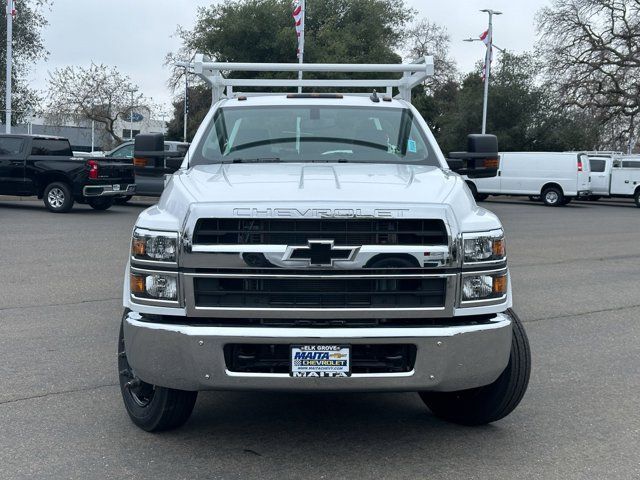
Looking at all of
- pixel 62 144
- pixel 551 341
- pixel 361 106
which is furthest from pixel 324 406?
pixel 62 144

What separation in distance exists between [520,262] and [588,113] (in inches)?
1420

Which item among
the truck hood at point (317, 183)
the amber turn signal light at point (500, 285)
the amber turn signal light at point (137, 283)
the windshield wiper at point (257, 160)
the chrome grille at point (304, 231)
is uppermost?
the windshield wiper at point (257, 160)

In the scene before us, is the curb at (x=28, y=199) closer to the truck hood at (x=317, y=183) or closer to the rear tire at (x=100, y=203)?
the rear tire at (x=100, y=203)

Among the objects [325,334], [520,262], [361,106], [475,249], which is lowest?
[520,262]

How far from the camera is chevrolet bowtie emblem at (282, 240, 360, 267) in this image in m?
4.48

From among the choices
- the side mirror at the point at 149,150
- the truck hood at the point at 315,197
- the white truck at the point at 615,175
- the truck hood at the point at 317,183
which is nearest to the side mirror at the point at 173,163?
the side mirror at the point at 149,150

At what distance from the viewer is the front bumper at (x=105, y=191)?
69.7 feet

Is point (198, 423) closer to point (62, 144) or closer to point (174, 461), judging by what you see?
point (174, 461)

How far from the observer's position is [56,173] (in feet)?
70.1

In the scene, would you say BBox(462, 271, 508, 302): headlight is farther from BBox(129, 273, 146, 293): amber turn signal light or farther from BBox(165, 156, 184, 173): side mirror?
BBox(165, 156, 184, 173): side mirror

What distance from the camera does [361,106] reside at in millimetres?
6703

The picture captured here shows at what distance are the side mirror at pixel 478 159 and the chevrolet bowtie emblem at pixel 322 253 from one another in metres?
2.30

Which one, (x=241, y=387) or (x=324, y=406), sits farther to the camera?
(x=324, y=406)

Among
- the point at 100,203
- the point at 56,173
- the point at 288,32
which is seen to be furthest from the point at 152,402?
the point at 288,32
